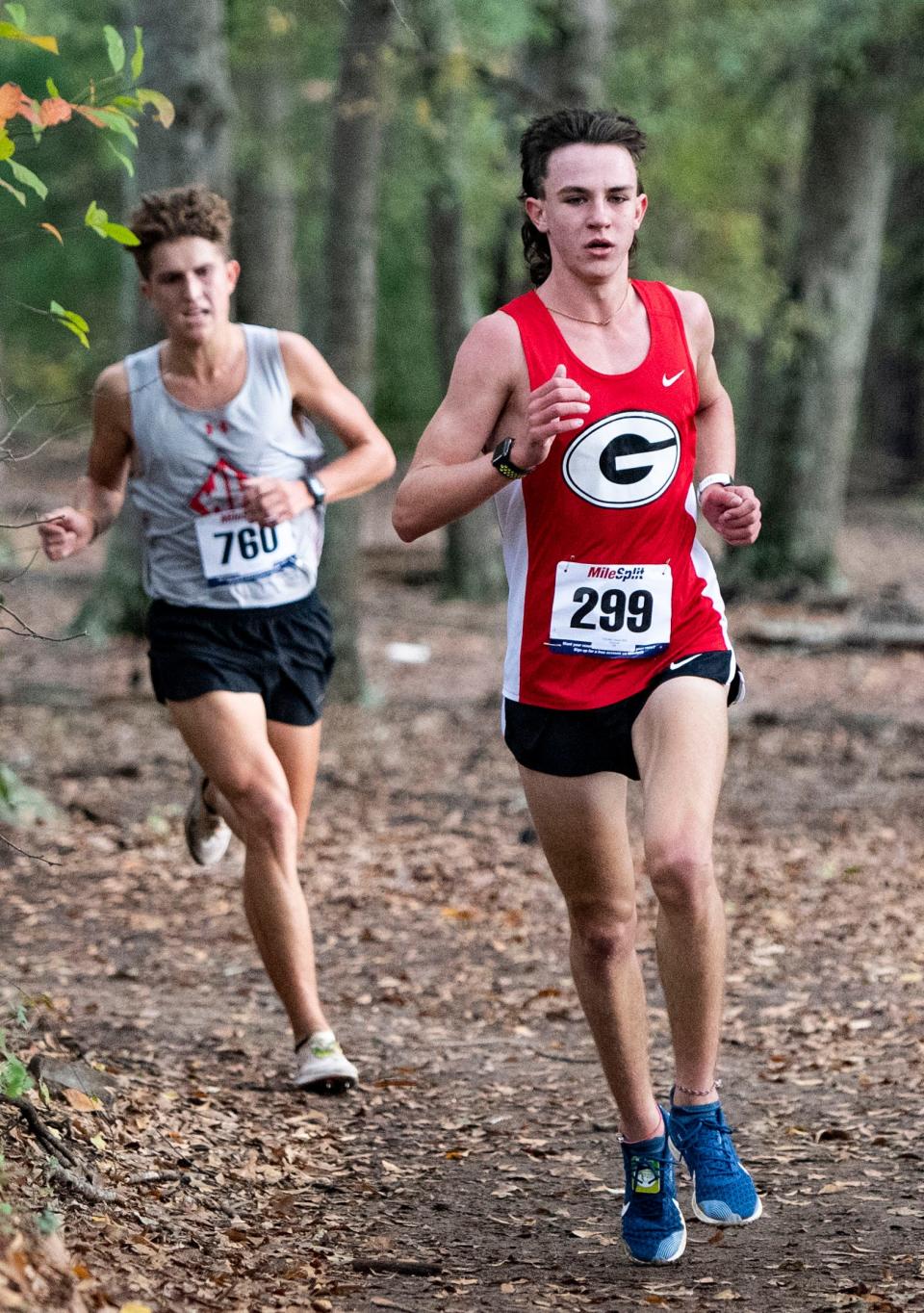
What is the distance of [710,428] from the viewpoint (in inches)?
160

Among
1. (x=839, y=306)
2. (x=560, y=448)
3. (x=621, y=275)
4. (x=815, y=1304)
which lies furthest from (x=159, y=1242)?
(x=839, y=306)

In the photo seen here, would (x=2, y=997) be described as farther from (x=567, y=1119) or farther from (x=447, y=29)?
(x=447, y=29)

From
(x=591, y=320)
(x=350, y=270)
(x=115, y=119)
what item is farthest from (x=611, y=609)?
(x=350, y=270)

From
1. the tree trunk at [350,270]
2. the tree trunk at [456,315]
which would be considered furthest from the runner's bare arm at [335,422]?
the tree trunk at [456,315]

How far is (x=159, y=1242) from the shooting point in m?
3.67

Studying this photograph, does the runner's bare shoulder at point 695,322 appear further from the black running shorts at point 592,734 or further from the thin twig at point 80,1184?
the thin twig at point 80,1184

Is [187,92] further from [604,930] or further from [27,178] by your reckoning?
[604,930]

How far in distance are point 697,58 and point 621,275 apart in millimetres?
16642

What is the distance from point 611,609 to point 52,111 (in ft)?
5.20

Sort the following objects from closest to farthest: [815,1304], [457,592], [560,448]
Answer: [815,1304] < [560,448] < [457,592]

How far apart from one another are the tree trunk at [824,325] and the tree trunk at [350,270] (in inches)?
267

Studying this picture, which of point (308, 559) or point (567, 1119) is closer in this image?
point (567, 1119)

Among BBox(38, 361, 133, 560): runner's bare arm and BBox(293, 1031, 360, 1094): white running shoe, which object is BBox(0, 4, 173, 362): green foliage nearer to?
BBox(38, 361, 133, 560): runner's bare arm

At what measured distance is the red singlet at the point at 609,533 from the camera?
374cm
